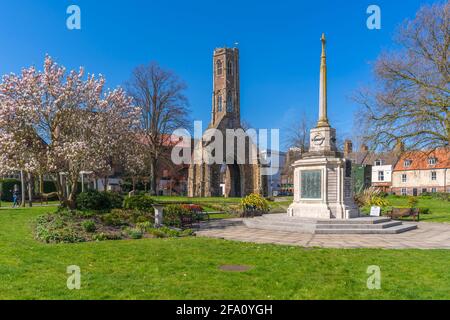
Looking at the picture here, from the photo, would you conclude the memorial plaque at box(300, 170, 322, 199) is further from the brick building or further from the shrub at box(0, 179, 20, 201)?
the brick building

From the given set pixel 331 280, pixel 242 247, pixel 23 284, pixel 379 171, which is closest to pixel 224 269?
pixel 331 280

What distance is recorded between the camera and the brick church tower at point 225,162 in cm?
5812

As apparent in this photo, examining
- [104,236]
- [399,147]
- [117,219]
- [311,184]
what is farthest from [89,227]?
[399,147]

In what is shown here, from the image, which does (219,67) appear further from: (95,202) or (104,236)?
(104,236)

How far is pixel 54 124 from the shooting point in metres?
18.8

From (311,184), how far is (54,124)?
45.5ft

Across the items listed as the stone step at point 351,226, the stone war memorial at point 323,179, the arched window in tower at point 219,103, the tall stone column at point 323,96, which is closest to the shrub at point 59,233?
the stone step at point 351,226

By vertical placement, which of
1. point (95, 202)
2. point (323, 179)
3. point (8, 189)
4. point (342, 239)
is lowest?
point (342, 239)

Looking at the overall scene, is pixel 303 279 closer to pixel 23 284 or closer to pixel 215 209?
pixel 23 284

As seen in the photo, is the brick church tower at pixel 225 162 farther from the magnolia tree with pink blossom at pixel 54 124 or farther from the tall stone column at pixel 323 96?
the tall stone column at pixel 323 96

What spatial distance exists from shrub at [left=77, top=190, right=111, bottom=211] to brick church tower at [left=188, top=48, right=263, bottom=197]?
36.8 meters

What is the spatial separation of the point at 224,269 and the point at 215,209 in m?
21.3
